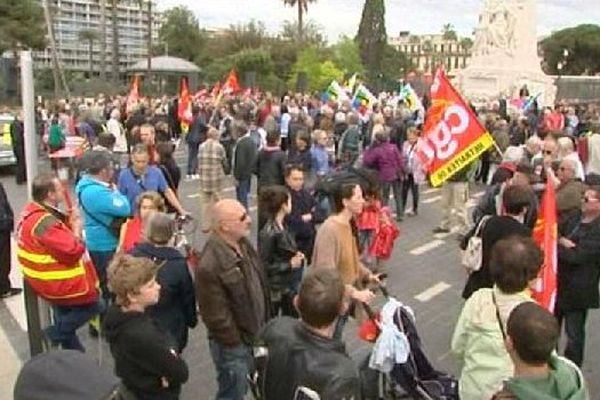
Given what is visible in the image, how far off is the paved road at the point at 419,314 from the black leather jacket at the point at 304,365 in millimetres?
1504

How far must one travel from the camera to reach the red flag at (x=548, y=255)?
477 cm

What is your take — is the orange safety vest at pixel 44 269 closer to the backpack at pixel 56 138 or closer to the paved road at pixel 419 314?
the paved road at pixel 419 314

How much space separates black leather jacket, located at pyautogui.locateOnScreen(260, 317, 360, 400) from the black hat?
4.30ft

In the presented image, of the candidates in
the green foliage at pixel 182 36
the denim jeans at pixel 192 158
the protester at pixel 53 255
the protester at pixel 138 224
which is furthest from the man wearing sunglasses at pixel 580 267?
the green foliage at pixel 182 36

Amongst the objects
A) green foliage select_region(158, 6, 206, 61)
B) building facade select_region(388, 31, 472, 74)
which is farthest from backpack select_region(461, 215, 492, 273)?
building facade select_region(388, 31, 472, 74)

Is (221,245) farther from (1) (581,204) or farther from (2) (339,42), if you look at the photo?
(2) (339,42)

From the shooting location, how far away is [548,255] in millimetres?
4918

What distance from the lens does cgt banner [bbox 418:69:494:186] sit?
24.2 feet

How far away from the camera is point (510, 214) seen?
545 cm

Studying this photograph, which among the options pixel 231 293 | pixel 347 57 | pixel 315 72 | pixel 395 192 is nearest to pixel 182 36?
pixel 347 57

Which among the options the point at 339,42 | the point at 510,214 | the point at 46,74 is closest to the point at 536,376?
the point at 510,214

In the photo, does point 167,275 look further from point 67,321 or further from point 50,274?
point 67,321

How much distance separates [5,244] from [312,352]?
582cm

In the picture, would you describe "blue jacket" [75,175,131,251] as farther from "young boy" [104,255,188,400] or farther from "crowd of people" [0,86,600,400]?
"young boy" [104,255,188,400]
